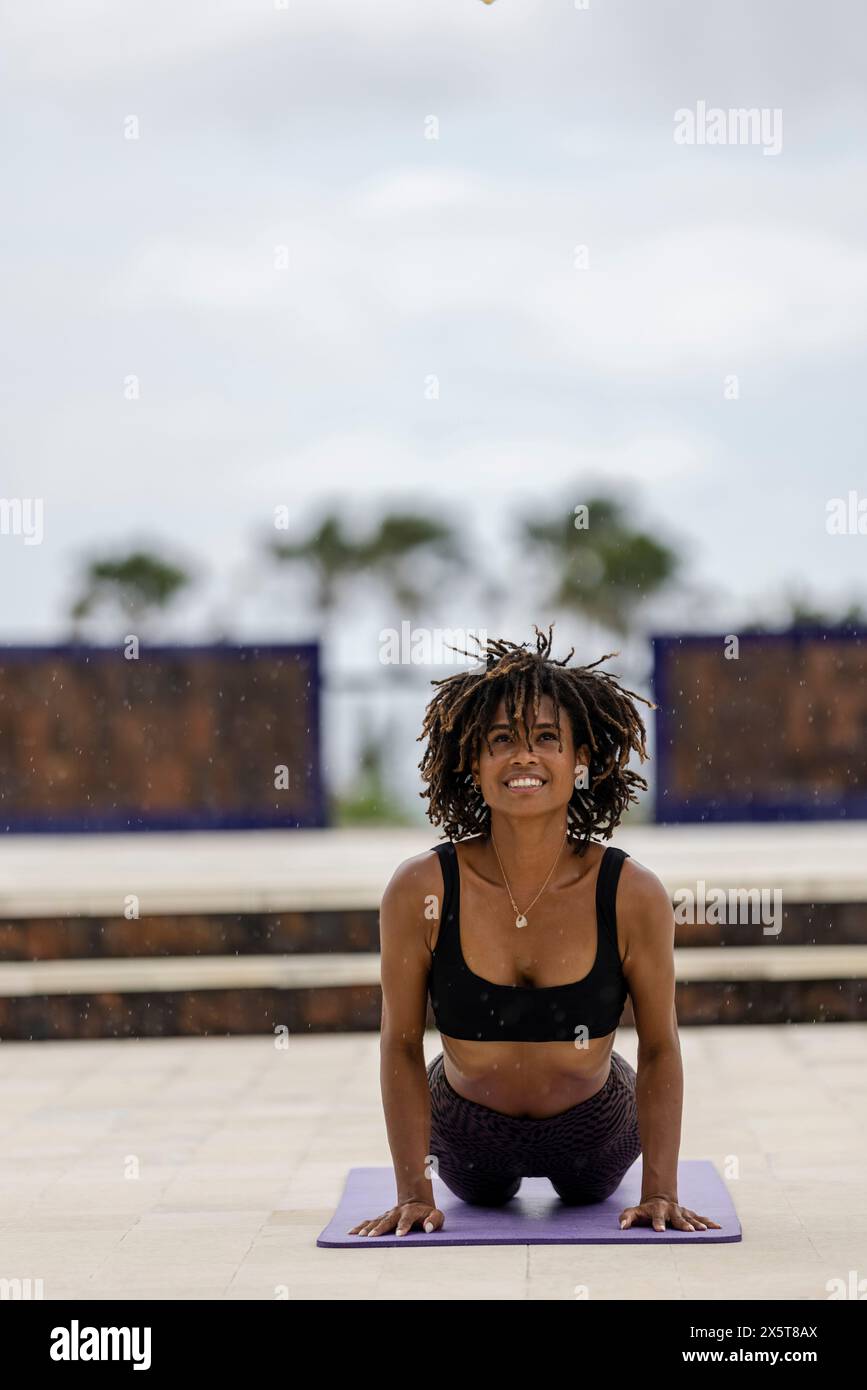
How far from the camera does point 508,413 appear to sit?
198 feet

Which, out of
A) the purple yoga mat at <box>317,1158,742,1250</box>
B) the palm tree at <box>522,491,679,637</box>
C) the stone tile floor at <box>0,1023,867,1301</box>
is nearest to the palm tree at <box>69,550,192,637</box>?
the palm tree at <box>522,491,679,637</box>

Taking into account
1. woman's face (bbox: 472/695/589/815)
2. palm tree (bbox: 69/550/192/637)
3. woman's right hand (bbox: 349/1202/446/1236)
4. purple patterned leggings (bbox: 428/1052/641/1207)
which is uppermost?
palm tree (bbox: 69/550/192/637)

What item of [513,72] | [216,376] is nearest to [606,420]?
[216,376]

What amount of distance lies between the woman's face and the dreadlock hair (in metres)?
0.02

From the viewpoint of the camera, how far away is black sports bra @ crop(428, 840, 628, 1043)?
4359mm

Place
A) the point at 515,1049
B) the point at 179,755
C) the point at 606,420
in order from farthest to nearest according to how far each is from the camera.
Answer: the point at 606,420
the point at 179,755
the point at 515,1049

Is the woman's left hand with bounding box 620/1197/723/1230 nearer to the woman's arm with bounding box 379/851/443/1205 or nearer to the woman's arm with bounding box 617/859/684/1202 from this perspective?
the woman's arm with bounding box 617/859/684/1202

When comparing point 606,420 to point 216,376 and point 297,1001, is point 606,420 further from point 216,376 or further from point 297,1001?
point 297,1001

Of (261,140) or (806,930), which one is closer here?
(806,930)

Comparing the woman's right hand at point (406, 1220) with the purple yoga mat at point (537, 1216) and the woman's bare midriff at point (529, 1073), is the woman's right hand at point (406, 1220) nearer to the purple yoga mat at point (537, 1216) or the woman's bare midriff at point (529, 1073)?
the purple yoga mat at point (537, 1216)

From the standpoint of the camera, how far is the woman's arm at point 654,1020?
4367mm

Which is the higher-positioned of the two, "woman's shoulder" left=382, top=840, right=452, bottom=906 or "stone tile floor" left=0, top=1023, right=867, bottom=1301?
"woman's shoulder" left=382, top=840, right=452, bottom=906

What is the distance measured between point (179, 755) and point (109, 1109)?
29.1 ft

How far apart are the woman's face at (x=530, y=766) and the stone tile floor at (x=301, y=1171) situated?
3.43ft
